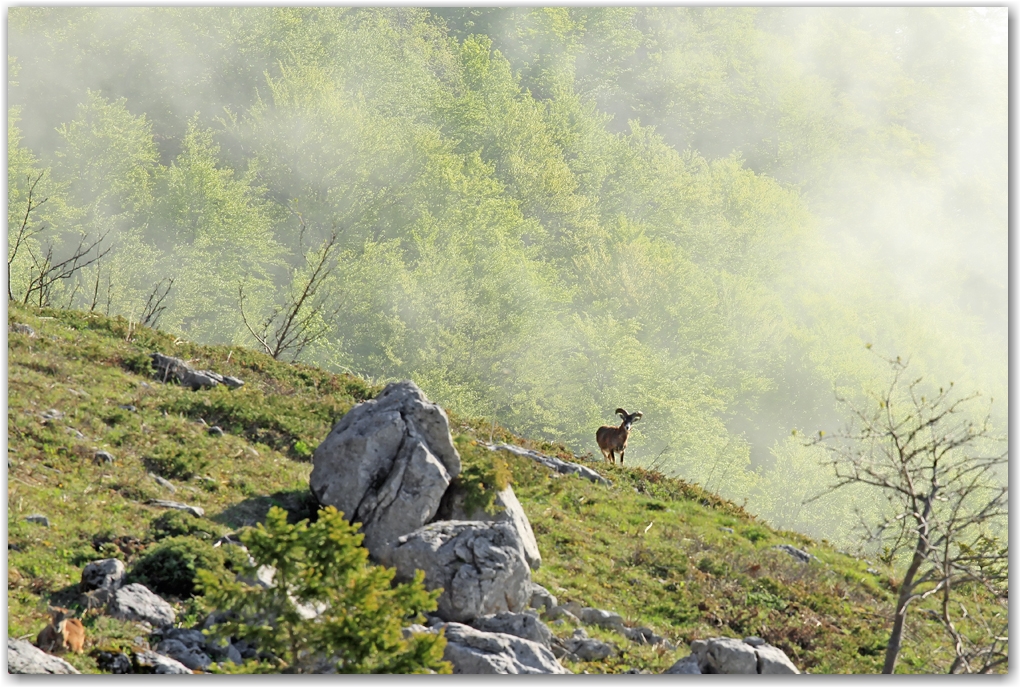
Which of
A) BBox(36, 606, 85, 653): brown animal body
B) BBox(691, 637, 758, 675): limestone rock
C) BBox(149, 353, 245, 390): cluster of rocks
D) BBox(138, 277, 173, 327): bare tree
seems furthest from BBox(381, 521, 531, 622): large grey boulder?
BBox(138, 277, 173, 327): bare tree

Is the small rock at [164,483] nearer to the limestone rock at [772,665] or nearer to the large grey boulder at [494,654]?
the large grey boulder at [494,654]

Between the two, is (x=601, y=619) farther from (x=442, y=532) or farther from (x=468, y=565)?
(x=442, y=532)

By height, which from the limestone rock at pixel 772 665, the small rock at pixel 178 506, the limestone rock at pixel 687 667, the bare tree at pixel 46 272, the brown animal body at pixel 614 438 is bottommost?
the small rock at pixel 178 506

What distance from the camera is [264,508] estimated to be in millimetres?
11688

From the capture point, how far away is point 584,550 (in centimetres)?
1427

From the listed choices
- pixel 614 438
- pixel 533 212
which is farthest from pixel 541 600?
pixel 533 212

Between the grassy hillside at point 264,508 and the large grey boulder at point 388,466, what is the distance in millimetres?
691

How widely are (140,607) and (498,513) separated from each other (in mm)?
4789

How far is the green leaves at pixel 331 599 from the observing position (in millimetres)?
5758

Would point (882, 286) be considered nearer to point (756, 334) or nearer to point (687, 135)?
point (756, 334)

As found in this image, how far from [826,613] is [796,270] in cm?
6980

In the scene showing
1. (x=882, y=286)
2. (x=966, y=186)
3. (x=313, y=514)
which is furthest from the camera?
(x=882, y=286)

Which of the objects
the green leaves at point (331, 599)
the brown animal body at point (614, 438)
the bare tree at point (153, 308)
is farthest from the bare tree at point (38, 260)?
the brown animal body at point (614, 438)

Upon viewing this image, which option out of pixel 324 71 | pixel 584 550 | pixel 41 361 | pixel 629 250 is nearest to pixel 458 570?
pixel 584 550
